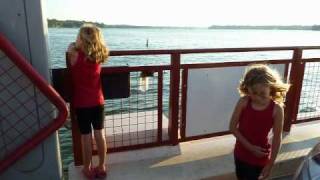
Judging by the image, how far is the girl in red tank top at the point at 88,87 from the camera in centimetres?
298

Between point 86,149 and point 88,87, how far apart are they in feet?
2.19

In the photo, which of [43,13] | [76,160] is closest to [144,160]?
[76,160]

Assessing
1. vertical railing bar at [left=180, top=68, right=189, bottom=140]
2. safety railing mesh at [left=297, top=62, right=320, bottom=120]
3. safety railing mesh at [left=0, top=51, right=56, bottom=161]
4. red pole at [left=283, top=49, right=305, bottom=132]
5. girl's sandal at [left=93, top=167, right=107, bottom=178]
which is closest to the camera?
safety railing mesh at [left=0, top=51, right=56, bottom=161]

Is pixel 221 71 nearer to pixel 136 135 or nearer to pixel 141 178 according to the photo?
pixel 136 135

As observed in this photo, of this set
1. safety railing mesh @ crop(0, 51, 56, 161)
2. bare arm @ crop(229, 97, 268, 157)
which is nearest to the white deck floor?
safety railing mesh @ crop(0, 51, 56, 161)

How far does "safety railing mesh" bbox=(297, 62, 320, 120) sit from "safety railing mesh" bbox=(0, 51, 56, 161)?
3.78m

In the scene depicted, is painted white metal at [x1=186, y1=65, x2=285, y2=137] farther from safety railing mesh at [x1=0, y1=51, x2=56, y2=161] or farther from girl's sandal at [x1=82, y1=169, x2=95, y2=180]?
safety railing mesh at [x1=0, y1=51, x2=56, y2=161]

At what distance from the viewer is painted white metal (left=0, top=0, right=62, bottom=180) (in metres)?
2.69

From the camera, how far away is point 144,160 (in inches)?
153

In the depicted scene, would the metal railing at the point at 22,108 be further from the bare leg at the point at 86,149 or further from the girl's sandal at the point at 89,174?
the girl's sandal at the point at 89,174

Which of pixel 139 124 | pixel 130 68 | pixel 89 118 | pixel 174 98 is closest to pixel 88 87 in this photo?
pixel 89 118

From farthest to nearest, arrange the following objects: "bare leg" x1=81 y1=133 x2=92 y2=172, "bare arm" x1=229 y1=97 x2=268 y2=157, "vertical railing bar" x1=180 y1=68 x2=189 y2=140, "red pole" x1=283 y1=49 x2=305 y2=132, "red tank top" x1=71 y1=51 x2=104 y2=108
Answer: "red pole" x1=283 y1=49 x2=305 y2=132 < "vertical railing bar" x1=180 y1=68 x2=189 y2=140 < "bare leg" x1=81 y1=133 x2=92 y2=172 < "red tank top" x1=71 y1=51 x2=104 y2=108 < "bare arm" x1=229 y1=97 x2=268 y2=157

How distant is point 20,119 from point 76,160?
960 millimetres

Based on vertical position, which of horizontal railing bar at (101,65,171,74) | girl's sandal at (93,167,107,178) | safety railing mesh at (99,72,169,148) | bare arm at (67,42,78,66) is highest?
bare arm at (67,42,78,66)
